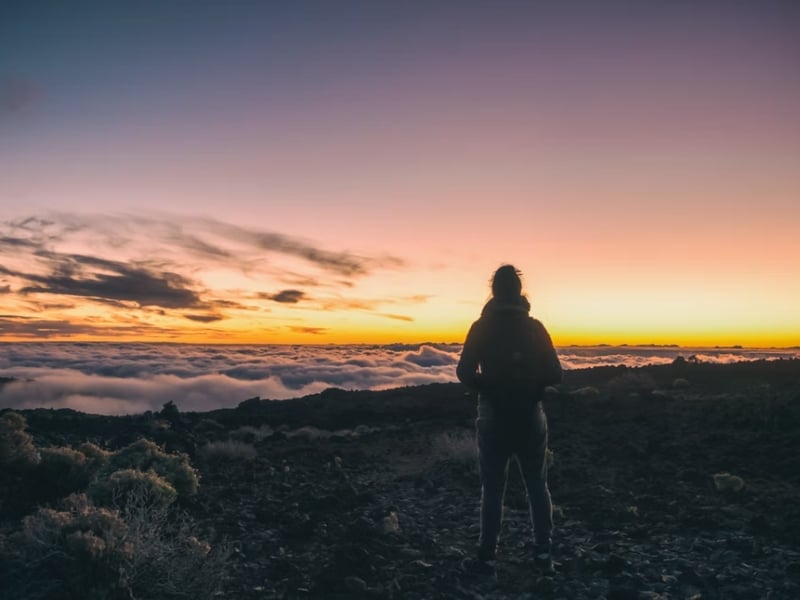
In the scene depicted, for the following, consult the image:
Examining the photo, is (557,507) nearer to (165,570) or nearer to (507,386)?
(507,386)

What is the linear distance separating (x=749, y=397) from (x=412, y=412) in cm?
1299

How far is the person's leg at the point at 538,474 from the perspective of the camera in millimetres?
5766

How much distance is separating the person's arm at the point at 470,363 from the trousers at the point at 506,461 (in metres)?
0.32

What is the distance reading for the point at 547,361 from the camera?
5730 mm

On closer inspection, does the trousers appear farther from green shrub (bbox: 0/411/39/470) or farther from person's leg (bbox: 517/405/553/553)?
green shrub (bbox: 0/411/39/470)

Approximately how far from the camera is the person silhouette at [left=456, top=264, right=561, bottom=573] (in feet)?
18.5

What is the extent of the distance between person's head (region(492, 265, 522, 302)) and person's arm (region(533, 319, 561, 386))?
0.39 meters

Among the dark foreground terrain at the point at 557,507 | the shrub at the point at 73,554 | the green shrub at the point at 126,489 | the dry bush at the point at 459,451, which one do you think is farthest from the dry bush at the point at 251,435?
the shrub at the point at 73,554

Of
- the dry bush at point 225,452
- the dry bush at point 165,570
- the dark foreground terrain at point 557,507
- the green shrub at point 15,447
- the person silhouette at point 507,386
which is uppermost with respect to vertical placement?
the person silhouette at point 507,386

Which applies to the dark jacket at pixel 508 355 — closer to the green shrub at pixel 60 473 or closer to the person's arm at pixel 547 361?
the person's arm at pixel 547 361

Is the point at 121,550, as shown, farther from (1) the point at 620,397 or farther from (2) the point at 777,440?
(1) the point at 620,397

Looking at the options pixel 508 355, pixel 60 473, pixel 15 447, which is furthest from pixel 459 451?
pixel 15 447

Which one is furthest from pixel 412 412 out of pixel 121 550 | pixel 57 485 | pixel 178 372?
pixel 178 372

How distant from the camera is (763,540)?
6.60 metres
